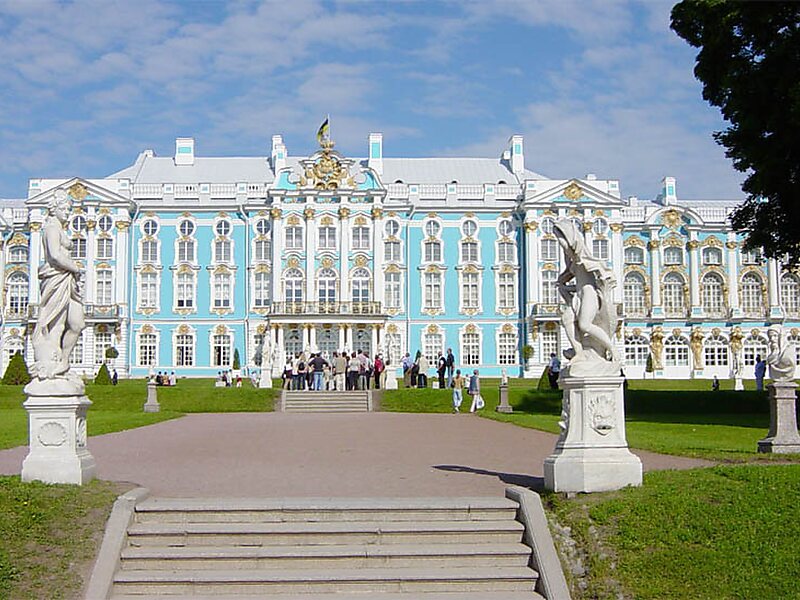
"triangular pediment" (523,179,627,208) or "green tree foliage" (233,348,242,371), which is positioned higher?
"triangular pediment" (523,179,627,208)

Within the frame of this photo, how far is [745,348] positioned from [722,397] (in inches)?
1151

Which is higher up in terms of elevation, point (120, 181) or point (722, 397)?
point (120, 181)

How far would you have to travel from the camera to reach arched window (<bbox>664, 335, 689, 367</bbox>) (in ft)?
193

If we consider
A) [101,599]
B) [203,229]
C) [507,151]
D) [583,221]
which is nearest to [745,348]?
[583,221]

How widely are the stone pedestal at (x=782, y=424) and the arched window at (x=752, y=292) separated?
47.5 metres

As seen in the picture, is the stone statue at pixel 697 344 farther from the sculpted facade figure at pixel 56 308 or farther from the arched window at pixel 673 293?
the sculpted facade figure at pixel 56 308

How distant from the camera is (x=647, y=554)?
8336 mm

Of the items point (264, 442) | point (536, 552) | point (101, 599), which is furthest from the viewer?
point (264, 442)

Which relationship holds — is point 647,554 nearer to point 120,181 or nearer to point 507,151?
point 120,181

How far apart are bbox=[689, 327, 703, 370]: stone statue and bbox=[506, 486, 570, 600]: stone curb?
5149cm

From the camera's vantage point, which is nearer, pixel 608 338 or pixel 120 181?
pixel 608 338

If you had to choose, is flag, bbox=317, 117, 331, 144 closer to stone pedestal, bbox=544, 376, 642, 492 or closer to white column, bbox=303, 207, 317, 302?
white column, bbox=303, 207, 317, 302

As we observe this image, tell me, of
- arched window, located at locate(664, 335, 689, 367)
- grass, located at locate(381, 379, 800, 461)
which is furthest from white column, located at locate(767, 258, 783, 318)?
grass, located at locate(381, 379, 800, 461)

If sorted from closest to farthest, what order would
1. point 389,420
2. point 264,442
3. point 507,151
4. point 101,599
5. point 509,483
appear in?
point 101,599
point 509,483
point 264,442
point 389,420
point 507,151
